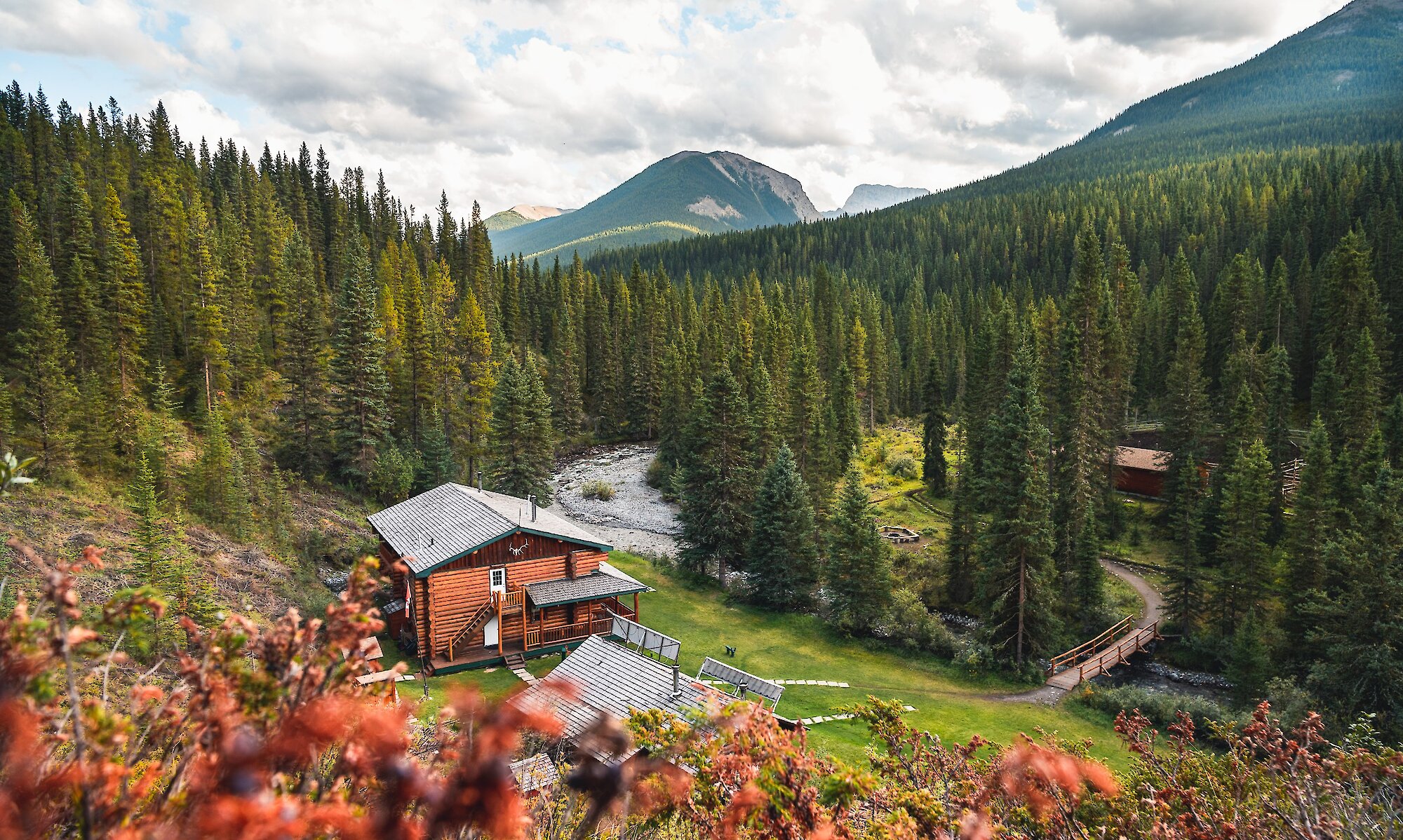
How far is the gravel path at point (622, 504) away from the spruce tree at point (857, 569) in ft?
35.9

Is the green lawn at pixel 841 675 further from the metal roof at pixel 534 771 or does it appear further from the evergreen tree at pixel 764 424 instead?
the evergreen tree at pixel 764 424

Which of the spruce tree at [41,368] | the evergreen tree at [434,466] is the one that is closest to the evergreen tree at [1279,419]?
the evergreen tree at [434,466]

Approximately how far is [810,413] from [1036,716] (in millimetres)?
23571

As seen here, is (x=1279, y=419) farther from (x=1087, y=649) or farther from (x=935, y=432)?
(x=1087, y=649)

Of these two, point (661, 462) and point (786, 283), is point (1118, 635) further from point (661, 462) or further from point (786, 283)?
point (786, 283)

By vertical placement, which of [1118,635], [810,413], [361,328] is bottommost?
[1118,635]

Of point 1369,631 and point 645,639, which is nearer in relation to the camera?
point 1369,631

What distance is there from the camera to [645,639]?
22797 millimetres

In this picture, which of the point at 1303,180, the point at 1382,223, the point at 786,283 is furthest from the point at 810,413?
the point at 1303,180

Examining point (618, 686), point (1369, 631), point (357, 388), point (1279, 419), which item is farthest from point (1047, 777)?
point (1279, 419)

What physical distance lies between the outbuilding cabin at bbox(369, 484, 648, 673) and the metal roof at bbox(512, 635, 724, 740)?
24.0 ft

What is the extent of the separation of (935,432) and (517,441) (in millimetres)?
30930

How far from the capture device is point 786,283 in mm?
130250

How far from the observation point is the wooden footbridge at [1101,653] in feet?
86.2
